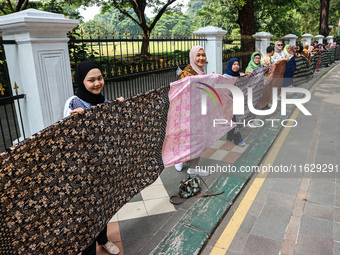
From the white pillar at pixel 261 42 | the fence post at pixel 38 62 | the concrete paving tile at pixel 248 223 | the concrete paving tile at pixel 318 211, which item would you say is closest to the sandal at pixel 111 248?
the concrete paving tile at pixel 248 223

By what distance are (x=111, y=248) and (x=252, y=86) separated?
5.16m

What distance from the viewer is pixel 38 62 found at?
12.3 feet

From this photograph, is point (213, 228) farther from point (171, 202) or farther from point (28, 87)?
point (28, 87)

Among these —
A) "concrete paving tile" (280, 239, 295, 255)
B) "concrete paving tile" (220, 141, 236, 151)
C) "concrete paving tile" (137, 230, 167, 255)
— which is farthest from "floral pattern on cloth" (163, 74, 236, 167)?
"concrete paving tile" (280, 239, 295, 255)

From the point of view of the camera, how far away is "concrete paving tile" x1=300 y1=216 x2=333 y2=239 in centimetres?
348

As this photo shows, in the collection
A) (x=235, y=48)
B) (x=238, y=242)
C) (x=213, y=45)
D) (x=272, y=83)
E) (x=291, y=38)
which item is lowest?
(x=238, y=242)

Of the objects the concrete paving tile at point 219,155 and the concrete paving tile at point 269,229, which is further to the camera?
the concrete paving tile at point 219,155

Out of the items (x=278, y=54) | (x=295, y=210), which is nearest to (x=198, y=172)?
(x=295, y=210)

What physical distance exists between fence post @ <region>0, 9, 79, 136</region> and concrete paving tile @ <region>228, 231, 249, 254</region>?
2.86 meters

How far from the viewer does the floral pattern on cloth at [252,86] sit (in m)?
6.41

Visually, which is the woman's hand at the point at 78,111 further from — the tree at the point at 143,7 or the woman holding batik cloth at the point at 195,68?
the tree at the point at 143,7

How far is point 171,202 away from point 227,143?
8.99 feet

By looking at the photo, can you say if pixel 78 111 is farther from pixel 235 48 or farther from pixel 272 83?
pixel 235 48

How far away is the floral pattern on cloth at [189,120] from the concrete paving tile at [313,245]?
2076mm
